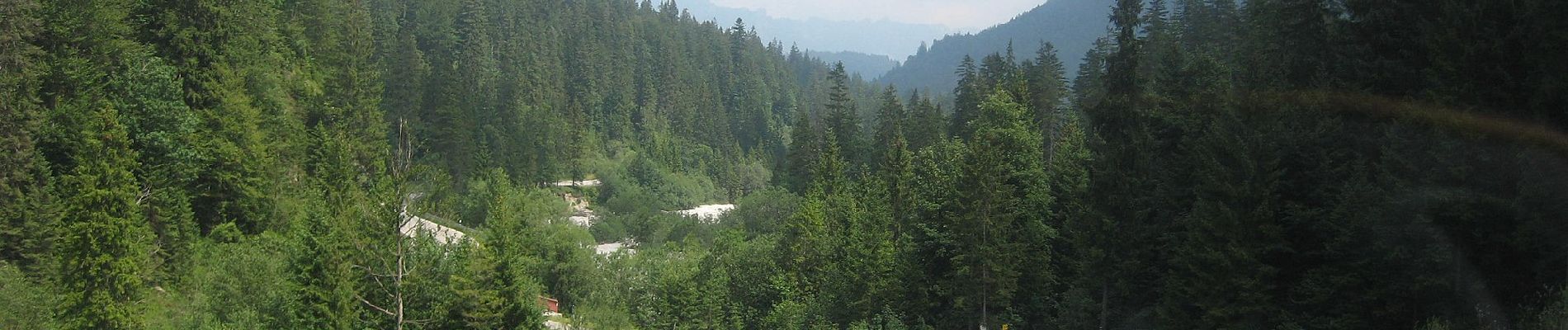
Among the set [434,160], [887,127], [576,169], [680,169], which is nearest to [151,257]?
[434,160]

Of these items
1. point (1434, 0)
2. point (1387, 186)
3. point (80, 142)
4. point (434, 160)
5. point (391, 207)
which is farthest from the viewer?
point (434, 160)

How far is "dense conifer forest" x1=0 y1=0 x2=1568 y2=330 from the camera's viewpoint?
1580cm

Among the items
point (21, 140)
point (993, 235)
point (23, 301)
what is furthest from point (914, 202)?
point (21, 140)

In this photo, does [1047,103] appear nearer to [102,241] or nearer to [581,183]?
[581,183]

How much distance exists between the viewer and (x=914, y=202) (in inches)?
1550

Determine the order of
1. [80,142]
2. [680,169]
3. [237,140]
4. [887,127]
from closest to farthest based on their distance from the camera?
[80,142]
[237,140]
[887,127]
[680,169]

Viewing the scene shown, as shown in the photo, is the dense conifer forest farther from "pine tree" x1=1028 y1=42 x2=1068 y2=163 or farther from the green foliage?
"pine tree" x1=1028 y1=42 x2=1068 y2=163

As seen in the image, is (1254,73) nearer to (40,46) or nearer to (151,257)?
(151,257)

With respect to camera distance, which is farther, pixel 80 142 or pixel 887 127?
pixel 887 127

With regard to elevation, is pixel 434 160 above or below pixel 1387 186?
below

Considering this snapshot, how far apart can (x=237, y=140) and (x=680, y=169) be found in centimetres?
6911

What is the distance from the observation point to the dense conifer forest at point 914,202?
51.8ft

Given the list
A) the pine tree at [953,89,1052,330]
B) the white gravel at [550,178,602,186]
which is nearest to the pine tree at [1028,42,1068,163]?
the pine tree at [953,89,1052,330]

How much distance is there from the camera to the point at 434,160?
59406 millimetres
